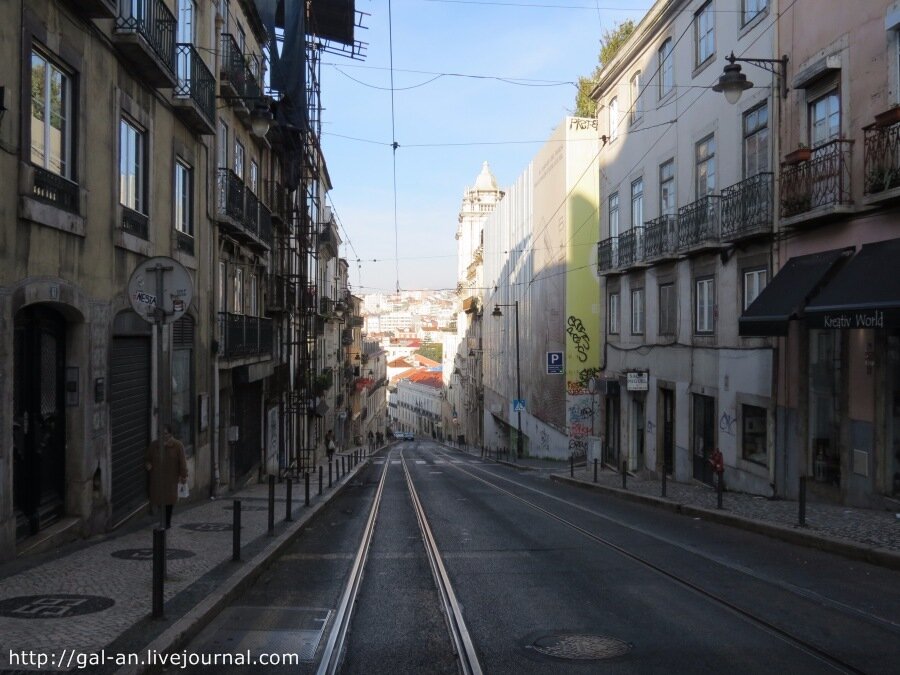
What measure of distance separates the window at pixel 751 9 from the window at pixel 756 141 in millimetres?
2013

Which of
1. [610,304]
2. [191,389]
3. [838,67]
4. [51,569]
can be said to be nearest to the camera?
[51,569]

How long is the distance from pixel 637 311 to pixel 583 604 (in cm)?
1917

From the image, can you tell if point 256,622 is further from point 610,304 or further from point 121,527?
point 610,304

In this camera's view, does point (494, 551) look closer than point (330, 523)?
Yes

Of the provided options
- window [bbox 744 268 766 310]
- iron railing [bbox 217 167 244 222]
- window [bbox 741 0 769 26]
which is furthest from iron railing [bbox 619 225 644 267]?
iron railing [bbox 217 167 244 222]

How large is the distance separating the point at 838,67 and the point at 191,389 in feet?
44.0

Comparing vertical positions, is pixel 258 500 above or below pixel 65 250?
below

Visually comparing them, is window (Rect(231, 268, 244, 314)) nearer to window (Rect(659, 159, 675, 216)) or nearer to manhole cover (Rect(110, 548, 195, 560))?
manhole cover (Rect(110, 548, 195, 560))

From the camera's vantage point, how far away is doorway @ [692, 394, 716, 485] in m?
21.2

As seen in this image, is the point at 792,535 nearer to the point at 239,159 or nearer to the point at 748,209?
the point at 748,209

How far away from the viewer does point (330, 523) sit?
15.7 metres

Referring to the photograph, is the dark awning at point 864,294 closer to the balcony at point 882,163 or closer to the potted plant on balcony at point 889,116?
the balcony at point 882,163

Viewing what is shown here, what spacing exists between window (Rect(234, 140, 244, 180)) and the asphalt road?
11345mm

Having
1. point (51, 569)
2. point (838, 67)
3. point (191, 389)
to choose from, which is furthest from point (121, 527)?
point (838, 67)
